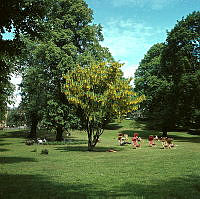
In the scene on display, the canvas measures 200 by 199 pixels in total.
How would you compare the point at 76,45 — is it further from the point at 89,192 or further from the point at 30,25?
the point at 89,192

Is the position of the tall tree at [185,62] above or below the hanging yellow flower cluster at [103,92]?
above

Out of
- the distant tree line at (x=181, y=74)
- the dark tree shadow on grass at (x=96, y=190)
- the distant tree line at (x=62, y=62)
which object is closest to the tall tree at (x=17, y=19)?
the dark tree shadow on grass at (x=96, y=190)

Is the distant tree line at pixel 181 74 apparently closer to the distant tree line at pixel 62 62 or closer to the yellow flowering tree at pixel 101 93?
the distant tree line at pixel 62 62

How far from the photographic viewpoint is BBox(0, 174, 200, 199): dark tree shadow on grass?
884cm

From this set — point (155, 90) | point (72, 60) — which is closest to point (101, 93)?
point (72, 60)

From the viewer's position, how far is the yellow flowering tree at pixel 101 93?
25.1m

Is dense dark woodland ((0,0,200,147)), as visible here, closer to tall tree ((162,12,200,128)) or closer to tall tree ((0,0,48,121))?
tall tree ((162,12,200,128))

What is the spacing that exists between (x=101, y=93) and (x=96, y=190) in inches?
677

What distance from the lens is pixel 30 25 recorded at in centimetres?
1159

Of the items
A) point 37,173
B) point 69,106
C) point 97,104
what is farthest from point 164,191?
point 69,106

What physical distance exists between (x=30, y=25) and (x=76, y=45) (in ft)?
98.8

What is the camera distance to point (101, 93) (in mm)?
26406

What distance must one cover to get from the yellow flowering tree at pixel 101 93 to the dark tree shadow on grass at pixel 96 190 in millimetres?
13894

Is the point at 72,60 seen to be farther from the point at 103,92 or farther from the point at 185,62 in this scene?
the point at 185,62
